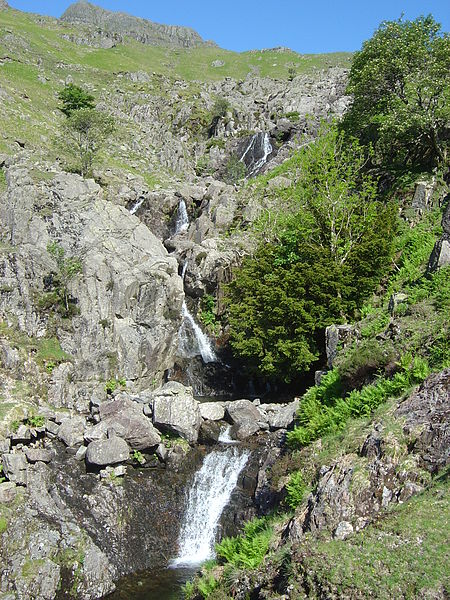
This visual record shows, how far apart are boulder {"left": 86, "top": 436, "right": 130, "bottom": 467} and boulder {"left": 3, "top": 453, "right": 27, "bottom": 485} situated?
278 centimetres

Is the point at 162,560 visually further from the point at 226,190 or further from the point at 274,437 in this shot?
the point at 226,190

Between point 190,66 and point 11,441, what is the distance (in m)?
106

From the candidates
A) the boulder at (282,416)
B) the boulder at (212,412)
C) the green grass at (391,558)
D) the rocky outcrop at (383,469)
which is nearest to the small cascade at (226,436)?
the boulder at (212,412)

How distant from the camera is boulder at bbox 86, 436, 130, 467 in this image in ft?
71.9

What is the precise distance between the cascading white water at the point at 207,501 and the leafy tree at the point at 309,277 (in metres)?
6.88

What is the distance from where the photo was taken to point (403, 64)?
1331 inches

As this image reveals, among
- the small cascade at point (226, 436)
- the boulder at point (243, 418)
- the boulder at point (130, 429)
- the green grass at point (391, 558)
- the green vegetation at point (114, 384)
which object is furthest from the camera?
the green vegetation at point (114, 384)

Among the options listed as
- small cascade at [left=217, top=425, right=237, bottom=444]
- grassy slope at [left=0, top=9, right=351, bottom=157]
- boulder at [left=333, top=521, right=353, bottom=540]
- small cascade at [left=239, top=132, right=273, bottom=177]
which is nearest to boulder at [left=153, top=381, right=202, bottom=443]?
small cascade at [left=217, top=425, right=237, bottom=444]

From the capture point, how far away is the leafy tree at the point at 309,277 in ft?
91.3

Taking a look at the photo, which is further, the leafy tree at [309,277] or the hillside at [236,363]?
the leafy tree at [309,277]

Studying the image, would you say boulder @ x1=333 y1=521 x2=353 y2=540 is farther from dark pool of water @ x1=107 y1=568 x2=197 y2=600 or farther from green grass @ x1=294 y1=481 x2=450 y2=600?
dark pool of water @ x1=107 y1=568 x2=197 y2=600

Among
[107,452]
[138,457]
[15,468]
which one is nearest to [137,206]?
[138,457]

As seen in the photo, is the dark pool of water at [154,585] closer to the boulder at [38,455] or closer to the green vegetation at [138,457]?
the green vegetation at [138,457]

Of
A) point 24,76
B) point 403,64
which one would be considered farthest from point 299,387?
point 24,76
